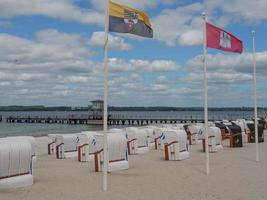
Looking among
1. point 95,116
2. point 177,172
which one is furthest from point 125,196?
point 95,116

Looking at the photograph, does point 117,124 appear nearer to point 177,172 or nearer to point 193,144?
point 193,144

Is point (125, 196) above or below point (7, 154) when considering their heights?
below

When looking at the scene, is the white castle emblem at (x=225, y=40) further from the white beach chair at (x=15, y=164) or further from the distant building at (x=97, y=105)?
the distant building at (x=97, y=105)

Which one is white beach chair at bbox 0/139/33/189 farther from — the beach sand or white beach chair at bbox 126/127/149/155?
white beach chair at bbox 126/127/149/155

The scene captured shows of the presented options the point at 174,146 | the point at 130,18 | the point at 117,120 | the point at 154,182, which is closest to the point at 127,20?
the point at 130,18

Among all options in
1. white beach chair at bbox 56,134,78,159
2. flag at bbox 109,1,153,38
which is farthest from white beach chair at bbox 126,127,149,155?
flag at bbox 109,1,153,38

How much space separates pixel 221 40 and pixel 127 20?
4152mm

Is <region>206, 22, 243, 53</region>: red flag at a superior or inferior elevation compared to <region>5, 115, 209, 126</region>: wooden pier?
superior

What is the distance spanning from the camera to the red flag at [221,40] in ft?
41.0

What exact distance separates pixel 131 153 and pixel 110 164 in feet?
19.5

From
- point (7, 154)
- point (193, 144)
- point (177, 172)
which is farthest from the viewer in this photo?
point (193, 144)

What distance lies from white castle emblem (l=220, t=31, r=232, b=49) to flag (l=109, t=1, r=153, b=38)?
3.52 meters

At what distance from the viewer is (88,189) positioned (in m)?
9.87

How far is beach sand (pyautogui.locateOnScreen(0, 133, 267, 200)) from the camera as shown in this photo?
916cm
